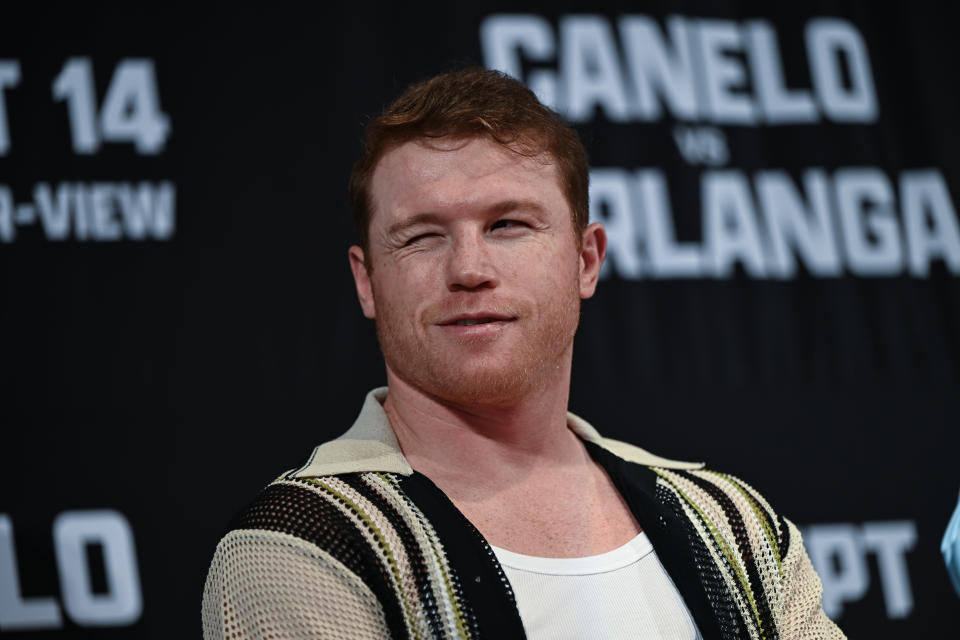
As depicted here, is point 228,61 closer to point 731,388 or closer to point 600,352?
point 600,352

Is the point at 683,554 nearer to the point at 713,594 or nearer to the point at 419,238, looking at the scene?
the point at 713,594

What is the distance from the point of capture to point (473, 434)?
1.37 m

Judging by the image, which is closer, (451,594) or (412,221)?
(451,594)

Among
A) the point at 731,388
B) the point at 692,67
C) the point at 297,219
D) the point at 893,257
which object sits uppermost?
the point at 692,67

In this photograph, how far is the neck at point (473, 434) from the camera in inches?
53.7

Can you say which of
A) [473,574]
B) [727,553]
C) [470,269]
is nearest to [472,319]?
[470,269]

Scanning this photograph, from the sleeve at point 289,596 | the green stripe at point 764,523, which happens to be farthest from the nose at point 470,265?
the green stripe at point 764,523

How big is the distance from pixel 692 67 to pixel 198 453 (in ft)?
5.24

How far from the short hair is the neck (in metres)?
0.23

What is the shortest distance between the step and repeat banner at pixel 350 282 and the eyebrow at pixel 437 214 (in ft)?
4.25

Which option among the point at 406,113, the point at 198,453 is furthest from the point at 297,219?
the point at 406,113

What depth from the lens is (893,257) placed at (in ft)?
9.37

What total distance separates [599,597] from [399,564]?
26 cm

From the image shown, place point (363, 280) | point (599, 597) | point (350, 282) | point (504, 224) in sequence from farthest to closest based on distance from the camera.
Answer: point (350, 282) → point (363, 280) → point (504, 224) → point (599, 597)
